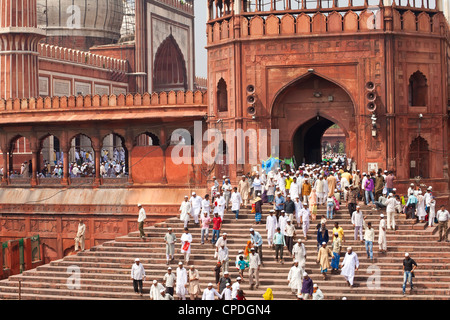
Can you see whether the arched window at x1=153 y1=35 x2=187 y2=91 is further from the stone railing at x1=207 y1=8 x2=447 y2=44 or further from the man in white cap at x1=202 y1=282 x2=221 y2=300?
the man in white cap at x1=202 y1=282 x2=221 y2=300

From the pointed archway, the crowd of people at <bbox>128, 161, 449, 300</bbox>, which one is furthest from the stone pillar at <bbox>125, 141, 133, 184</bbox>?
the pointed archway

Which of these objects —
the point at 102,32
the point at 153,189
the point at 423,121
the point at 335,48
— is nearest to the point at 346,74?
the point at 335,48

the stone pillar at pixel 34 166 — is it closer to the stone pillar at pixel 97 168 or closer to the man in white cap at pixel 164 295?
the stone pillar at pixel 97 168

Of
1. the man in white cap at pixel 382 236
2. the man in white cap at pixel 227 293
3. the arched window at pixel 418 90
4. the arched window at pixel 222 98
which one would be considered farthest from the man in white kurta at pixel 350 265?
the arched window at pixel 222 98

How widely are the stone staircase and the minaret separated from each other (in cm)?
1476

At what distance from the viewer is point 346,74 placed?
81.3 ft

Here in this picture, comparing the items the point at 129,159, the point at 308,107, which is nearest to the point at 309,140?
the point at 308,107

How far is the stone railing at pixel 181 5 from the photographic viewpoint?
48.7 meters

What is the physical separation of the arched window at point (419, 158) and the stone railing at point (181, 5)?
25514 mm

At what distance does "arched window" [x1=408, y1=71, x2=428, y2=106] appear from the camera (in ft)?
82.7

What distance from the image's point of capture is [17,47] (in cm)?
3431

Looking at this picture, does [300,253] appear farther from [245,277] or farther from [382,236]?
[382,236]

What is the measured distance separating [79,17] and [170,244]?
1153 inches
